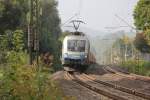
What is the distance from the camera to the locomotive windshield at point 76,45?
131ft

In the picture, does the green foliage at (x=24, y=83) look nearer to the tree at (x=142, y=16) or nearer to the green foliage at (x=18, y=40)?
the green foliage at (x=18, y=40)

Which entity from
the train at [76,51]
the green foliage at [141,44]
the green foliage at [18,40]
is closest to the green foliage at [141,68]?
the train at [76,51]

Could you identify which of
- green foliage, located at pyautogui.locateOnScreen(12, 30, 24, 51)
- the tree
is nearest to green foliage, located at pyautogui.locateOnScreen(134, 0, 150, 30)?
the tree

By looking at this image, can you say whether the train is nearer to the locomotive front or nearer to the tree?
the locomotive front

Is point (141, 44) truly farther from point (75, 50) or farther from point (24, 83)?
point (24, 83)

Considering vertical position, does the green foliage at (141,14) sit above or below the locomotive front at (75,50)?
above

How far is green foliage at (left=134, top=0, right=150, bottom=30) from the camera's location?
60.0 m

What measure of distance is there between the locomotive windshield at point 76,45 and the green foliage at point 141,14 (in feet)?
63.7

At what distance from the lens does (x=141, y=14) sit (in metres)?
64.4

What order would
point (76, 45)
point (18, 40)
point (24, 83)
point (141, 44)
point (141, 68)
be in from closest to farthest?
point (24, 83)
point (18, 40)
point (76, 45)
point (141, 68)
point (141, 44)

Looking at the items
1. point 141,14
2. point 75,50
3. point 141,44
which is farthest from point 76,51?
point 141,44

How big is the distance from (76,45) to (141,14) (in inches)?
1037

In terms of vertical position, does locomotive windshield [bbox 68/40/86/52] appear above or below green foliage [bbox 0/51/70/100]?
above

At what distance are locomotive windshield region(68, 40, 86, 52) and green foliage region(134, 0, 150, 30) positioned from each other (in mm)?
19412
